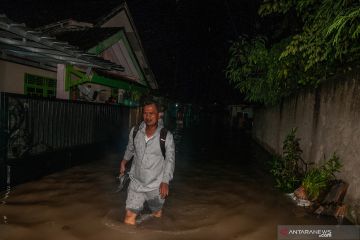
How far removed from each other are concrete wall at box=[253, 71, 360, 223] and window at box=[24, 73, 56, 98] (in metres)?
8.69

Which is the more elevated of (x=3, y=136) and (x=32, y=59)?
(x=32, y=59)

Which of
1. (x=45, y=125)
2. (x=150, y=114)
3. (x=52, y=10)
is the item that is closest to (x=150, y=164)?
(x=150, y=114)

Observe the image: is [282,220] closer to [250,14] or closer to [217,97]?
[250,14]

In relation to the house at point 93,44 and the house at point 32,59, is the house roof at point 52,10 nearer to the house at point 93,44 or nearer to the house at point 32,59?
the house at point 93,44

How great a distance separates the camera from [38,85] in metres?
10.7

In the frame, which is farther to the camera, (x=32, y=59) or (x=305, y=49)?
(x=32, y=59)

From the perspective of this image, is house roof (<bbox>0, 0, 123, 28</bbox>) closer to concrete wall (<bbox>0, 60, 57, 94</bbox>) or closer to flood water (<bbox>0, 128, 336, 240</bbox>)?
concrete wall (<bbox>0, 60, 57, 94</bbox>)

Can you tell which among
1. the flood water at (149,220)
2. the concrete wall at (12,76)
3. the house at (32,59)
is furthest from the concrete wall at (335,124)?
the concrete wall at (12,76)

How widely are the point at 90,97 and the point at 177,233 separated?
885 cm

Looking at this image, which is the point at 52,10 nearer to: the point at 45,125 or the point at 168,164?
the point at 45,125

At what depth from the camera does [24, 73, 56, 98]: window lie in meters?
10.0

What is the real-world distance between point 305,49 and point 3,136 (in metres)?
6.23

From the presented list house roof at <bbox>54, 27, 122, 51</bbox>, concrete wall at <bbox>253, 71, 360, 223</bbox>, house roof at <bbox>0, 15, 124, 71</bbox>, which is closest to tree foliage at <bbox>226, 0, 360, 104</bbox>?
concrete wall at <bbox>253, 71, 360, 223</bbox>

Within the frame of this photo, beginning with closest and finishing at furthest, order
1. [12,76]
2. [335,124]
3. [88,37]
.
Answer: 1. [335,124]
2. [12,76]
3. [88,37]
